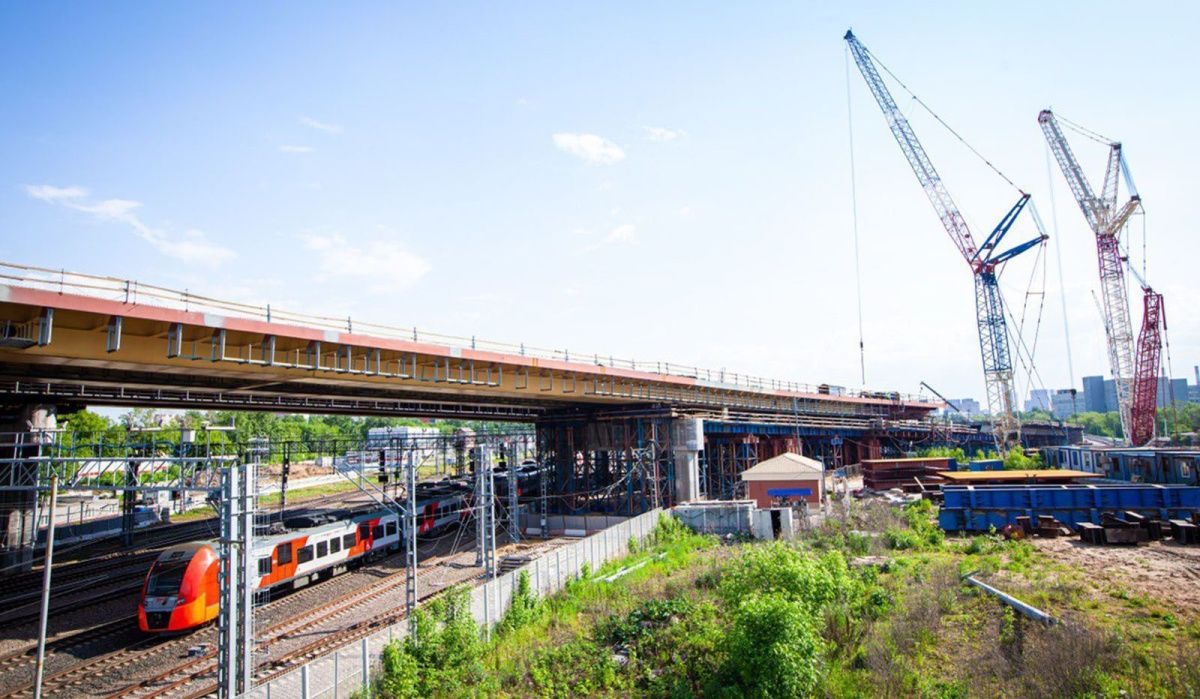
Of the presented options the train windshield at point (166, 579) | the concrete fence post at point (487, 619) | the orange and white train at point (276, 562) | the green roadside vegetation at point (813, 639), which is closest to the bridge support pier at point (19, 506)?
the orange and white train at point (276, 562)

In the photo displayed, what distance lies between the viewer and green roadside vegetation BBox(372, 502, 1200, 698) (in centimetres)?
1535

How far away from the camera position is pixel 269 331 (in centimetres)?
2362

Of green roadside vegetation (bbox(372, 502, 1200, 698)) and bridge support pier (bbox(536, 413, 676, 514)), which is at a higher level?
bridge support pier (bbox(536, 413, 676, 514))

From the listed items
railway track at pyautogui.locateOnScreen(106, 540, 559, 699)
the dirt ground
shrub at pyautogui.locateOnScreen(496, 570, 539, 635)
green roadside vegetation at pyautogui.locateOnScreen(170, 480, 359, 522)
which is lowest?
green roadside vegetation at pyautogui.locateOnScreen(170, 480, 359, 522)

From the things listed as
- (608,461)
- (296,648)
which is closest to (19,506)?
(296,648)

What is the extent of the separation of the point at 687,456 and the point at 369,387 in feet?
67.6

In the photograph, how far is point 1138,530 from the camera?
26750 millimetres

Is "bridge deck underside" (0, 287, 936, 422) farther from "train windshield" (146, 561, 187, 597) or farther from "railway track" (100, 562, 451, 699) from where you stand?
"railway track" (100, 562, 451, 699)

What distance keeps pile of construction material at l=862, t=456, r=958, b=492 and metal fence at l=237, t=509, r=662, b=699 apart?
75.1 ft

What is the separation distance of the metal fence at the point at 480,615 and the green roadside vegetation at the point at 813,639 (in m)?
0.57

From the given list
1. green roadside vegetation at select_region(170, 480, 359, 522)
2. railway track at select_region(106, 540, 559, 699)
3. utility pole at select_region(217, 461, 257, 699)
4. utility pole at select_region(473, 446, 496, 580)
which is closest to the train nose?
railway track at select_region(106, 540, 559, 699)

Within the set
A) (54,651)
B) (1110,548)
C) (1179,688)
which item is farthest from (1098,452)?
(54,651)

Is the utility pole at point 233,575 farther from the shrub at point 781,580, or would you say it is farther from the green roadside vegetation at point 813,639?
the shrub at point 781,580

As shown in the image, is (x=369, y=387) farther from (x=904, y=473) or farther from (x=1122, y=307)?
(x=1122, y=307)
